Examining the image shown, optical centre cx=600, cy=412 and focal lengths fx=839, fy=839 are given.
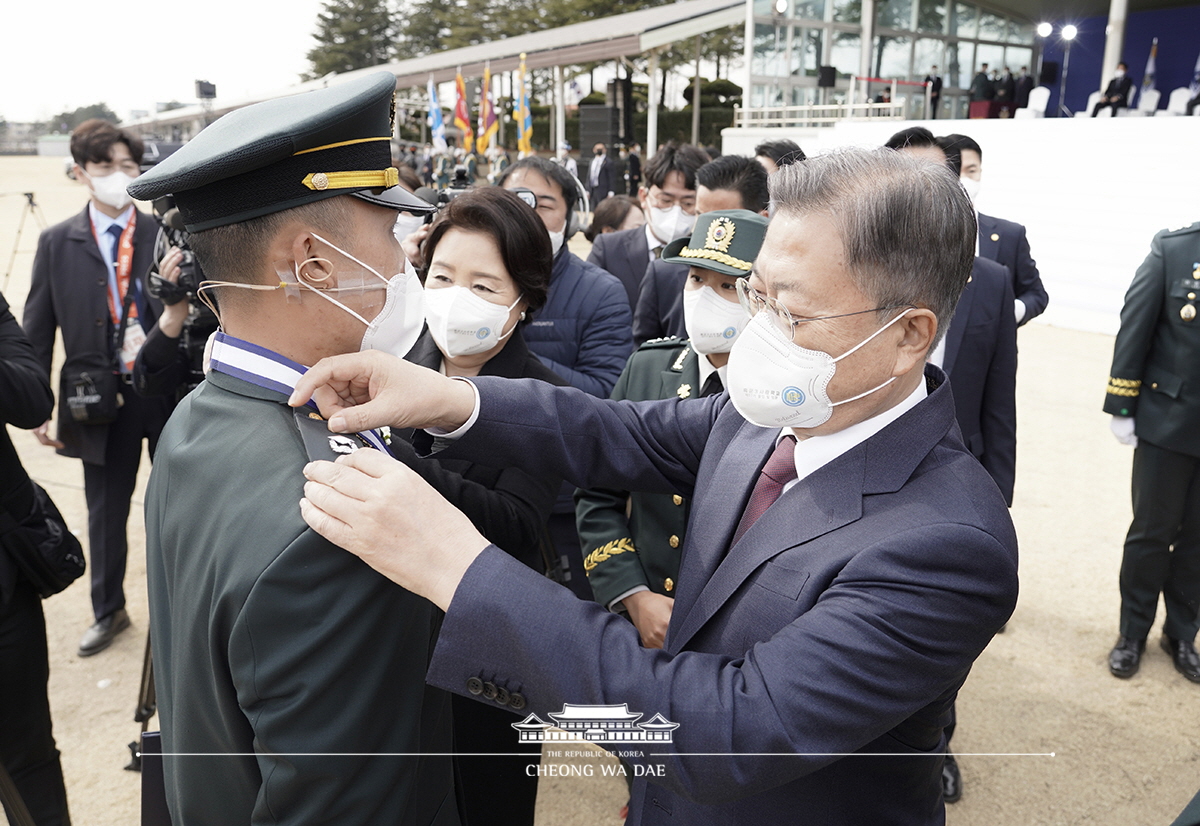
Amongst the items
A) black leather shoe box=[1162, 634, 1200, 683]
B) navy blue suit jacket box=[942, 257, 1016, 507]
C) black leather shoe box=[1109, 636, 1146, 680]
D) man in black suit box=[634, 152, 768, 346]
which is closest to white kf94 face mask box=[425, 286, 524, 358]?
man in black suit box=[634, 152, 768, 346]

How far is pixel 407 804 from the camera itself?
132 centimetres

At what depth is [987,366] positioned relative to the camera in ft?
11.5

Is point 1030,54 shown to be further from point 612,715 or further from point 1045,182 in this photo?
point 612,715

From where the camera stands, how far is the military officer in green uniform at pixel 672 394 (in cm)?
239

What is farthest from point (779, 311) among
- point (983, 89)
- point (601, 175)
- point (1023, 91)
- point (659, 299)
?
point (983, 89)

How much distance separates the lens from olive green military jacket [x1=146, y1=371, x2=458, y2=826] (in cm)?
112

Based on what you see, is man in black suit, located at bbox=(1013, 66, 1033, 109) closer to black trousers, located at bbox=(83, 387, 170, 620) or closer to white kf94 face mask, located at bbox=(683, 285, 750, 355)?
white kf94 face mask, located at bbox=(683, 285, 750, 355)

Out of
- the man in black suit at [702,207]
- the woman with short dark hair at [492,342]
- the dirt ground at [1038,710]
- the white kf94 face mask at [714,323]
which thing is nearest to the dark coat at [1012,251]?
the man in black suit at [702,207]

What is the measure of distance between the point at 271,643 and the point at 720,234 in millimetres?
1853

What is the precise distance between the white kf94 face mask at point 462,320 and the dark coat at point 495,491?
102 millimetres

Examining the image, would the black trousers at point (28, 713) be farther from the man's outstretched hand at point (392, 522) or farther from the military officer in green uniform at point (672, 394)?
the man's outstretched hand at point (392, 522)

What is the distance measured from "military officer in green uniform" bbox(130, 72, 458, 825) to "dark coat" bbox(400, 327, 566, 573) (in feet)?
1.52

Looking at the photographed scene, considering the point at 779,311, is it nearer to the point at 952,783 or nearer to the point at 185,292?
the point at 952,783

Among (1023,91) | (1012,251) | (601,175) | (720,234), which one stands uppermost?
(720,234)
